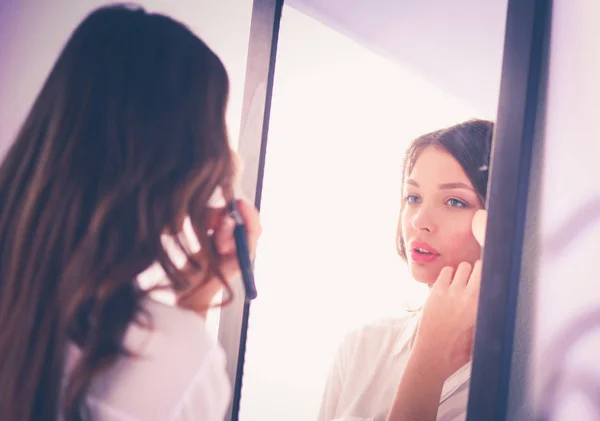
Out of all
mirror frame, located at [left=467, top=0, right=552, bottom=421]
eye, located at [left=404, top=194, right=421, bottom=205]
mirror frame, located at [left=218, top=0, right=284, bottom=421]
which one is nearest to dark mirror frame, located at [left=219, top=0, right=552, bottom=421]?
mirror frame, located at [left=467, top=0, right=552, bottom=421]

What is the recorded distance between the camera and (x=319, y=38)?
2.92ft

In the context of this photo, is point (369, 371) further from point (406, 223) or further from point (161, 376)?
point (161, 376)

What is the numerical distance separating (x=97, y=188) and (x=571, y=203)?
484 millimetres

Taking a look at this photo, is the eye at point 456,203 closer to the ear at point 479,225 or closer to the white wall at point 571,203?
the ear at point 479,225

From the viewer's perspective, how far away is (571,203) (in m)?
0.47

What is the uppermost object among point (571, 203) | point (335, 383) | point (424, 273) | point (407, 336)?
point (571, 203)

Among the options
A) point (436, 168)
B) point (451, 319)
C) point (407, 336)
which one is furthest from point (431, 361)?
point (436, 168)

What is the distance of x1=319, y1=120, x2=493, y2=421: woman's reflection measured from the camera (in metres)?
0.60

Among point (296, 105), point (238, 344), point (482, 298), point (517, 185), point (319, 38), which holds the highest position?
point (319, 38)

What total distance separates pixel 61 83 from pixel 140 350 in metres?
0.31

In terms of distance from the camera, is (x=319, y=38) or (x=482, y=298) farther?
(x=319, y=38)

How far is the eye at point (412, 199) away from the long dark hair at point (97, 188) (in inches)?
12.2

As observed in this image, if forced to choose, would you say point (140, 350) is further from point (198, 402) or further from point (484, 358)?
point (484, 358)

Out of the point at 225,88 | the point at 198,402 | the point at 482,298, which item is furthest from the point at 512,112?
the point at 198,402
